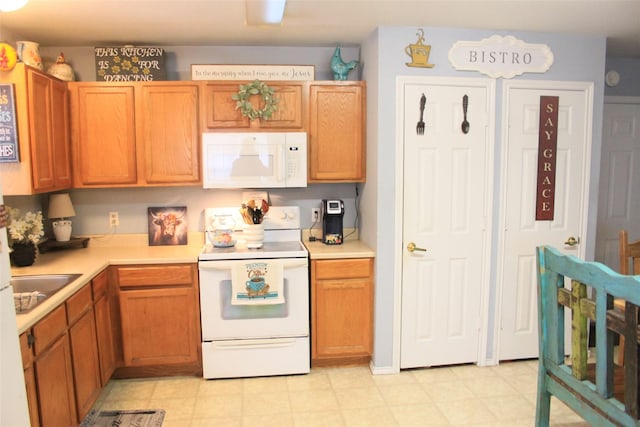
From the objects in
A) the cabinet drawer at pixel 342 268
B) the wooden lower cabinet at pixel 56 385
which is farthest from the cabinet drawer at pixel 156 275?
the cabinet drawer at pixel 342 268

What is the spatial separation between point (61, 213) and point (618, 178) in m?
4.43

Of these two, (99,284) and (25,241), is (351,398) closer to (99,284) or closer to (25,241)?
(99,284)

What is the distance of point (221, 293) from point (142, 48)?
178 centimetres

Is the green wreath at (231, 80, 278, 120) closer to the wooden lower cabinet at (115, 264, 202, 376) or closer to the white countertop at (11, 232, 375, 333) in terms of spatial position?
the white countertop at (11, 232, 375, 333)

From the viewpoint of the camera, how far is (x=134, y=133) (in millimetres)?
3232

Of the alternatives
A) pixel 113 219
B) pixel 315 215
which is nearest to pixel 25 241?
pixel 113 219

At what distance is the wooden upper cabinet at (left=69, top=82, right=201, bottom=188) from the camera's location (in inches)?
125

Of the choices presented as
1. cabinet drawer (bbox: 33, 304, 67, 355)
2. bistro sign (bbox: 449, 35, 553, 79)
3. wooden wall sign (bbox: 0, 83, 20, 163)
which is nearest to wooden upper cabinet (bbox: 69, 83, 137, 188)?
wooden wall sign (bbox: 0, 83, 20, 163)

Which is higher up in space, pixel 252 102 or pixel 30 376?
pixel 252 102

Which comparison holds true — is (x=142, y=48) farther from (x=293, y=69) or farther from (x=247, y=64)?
(x=293, y=69)

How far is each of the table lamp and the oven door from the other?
1101 mm

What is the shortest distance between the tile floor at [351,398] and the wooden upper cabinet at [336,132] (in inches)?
55.9

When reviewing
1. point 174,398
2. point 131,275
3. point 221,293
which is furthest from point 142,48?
point 174,398

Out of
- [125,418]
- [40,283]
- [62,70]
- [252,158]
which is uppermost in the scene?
[62,70]
